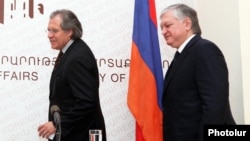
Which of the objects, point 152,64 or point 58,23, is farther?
point 152,64

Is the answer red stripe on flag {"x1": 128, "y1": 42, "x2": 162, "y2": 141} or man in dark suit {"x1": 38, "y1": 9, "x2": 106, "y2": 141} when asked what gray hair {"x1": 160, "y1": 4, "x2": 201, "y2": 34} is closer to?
man in dark suit {"x1": 38, "y1": 9, "x2": 106, "y2": 141}

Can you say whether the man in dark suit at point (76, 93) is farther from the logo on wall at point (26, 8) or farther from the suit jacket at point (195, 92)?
the logo on wall at point (26, 8)

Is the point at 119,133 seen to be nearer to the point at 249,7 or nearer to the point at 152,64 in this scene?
the point at 152,64

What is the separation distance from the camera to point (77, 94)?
2.35 meters

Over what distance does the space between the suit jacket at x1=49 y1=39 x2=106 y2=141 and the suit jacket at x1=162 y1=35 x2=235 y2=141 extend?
47cm

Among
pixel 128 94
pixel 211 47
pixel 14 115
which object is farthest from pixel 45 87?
pixel 211 47

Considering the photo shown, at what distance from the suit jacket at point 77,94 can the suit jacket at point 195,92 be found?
47 centimetres

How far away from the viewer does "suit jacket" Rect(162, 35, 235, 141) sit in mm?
2068

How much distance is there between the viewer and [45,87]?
3.42m

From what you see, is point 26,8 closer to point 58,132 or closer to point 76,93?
point 76,93

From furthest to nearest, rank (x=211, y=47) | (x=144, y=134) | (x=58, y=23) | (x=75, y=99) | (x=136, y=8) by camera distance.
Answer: (x=136, y=8) → (x=144, y=134) → (x=58, y=23) → (x=75, y=99) → (x=211, y=47)

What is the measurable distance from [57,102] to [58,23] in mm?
595

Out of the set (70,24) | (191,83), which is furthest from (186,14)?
(70,24)

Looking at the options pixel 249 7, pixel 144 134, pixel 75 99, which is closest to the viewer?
pixel 75 99
